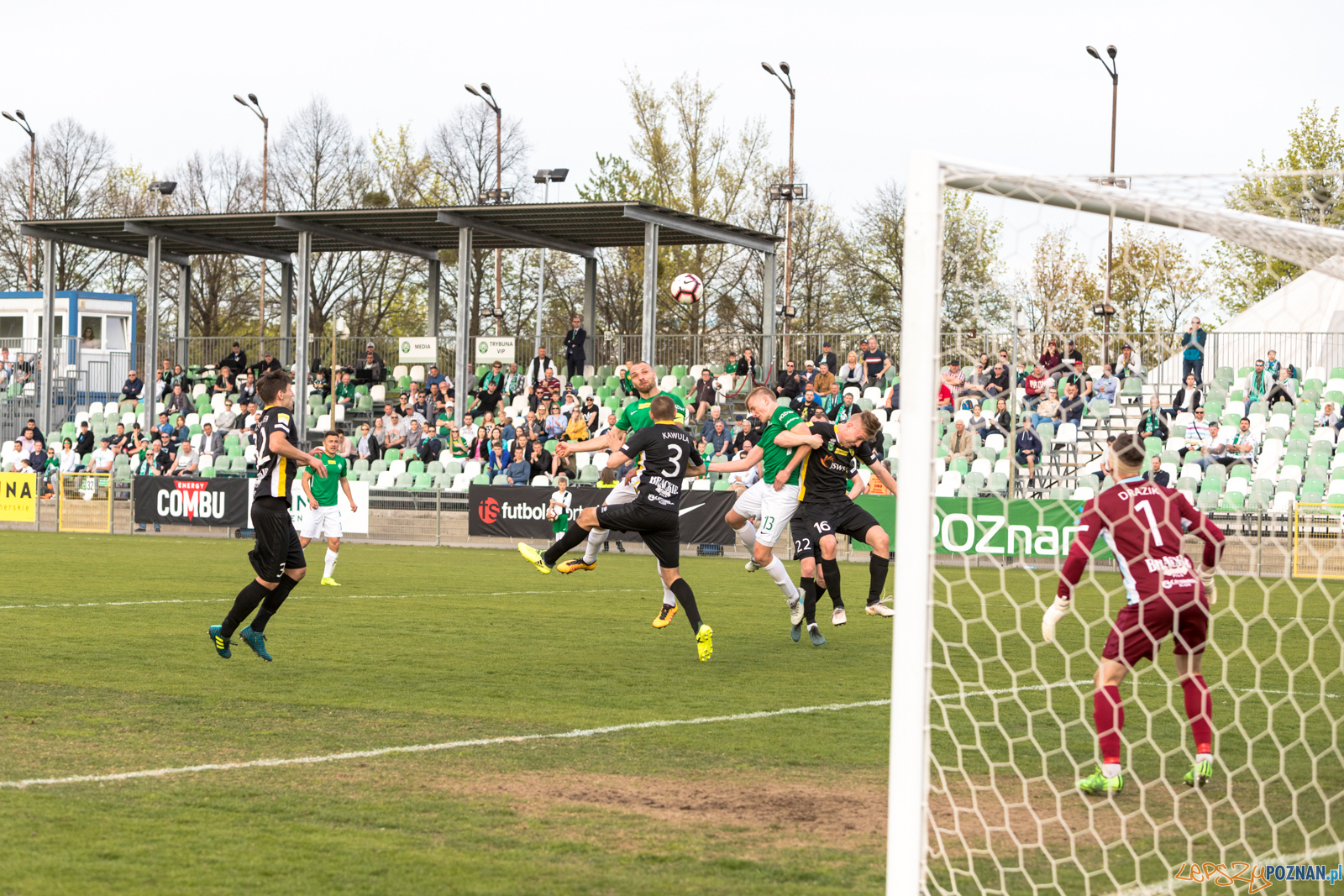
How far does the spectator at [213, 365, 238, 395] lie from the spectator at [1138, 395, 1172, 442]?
2695cm

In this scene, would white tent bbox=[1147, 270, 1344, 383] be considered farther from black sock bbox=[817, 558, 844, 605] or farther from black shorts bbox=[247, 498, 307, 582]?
black shorts bbox=[247, 498, 307, 582]

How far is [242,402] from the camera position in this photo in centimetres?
3422

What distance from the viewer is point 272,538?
957 cm

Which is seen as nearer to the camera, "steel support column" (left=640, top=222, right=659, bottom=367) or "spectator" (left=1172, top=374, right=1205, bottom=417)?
"spectator" (left=1172, top=374, right=1205, bottom=417)

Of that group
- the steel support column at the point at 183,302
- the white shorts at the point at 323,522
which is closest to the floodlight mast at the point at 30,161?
the steel support column at the point at 183,302

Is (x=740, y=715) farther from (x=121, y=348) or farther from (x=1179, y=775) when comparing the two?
(x=121, y=348)

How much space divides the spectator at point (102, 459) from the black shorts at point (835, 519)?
77.9 feet

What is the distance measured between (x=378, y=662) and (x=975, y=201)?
20.4 ft

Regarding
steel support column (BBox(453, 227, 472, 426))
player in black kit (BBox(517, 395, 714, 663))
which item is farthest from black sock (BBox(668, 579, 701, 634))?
steel support column (BBox(453, 227, 472, 426))

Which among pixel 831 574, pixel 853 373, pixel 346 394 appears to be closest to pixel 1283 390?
pixel 831 574

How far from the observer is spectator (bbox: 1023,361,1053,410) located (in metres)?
8.02

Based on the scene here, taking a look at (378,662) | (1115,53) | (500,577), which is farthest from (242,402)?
(378,662)

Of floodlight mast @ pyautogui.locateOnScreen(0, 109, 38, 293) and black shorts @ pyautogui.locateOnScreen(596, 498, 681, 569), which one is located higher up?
floodlight mast @ pyautogui.locateOnScreen(0, 109, 38, 293)

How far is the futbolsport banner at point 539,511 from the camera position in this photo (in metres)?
24.1
